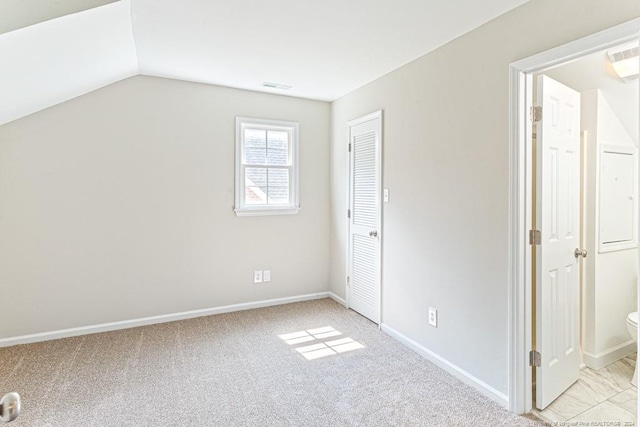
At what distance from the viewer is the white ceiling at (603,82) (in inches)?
95.2

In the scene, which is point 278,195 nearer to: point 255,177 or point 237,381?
point 255,177

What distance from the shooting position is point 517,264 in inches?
79.9

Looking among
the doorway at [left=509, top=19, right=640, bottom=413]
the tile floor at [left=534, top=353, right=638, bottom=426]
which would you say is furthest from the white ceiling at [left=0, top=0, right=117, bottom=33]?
the tile floor at [left=534, top=353, right=638, bottom=426]

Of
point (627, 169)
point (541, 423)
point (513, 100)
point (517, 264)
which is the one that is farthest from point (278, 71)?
point (541, 423)

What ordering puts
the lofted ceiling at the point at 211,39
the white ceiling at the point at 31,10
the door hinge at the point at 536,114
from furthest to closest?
the door hinge at the point at 536,114, the lofted ceiling at the point at 211,39, the white ceiling at the point at 31,10

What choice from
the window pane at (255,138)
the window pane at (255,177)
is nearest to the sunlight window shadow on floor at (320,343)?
the window pane at (255,177)

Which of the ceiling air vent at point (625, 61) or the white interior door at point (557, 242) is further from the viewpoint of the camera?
the ceiling air vent at point (625, 61)

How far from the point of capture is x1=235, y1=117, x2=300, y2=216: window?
3783 millimetres

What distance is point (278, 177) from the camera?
4.01m

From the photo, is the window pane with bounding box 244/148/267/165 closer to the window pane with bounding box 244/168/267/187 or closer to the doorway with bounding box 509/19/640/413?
the window pane with bounding box 244/168/267/187

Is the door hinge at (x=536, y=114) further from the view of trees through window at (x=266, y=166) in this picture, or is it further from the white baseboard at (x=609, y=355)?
the view of trees through window at (x=266, y=166)

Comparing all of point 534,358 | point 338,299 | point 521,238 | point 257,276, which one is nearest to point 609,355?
point 534,358

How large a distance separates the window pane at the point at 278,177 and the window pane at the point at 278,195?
5 centimetres

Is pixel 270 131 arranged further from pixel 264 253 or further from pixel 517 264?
pixel 517 264
